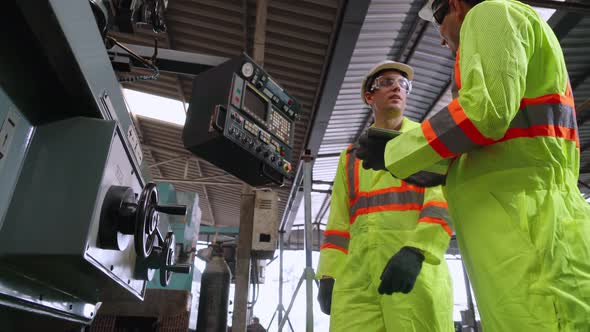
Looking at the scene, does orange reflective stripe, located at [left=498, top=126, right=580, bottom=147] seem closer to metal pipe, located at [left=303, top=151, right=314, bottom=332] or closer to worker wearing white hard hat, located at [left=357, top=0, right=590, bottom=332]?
worker wearing white hard hat, located at [left=357, top=0, right=590, bottom=332]

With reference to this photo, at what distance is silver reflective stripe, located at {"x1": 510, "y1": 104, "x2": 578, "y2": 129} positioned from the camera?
2.79 feet

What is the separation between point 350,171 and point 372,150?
2.72ft

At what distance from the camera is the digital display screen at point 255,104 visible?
1819 millimetres

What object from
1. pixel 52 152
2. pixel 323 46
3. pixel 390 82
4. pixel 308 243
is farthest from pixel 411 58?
pixel 52 152

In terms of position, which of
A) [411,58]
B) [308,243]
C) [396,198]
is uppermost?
[411,58]

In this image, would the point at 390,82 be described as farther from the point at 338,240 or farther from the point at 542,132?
the point at 542,132

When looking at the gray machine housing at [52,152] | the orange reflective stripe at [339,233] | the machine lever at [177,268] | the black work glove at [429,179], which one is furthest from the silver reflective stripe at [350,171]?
the gray machine housing at [52,152]

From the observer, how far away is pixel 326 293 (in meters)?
1.78

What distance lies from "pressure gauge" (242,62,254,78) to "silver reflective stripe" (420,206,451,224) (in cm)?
95

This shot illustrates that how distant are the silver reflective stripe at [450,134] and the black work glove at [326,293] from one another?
1.08 meters

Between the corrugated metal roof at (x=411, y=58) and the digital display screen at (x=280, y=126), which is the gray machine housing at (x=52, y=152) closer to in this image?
the digital display screen at (x=280, y=126)

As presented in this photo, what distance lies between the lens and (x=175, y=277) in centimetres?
362

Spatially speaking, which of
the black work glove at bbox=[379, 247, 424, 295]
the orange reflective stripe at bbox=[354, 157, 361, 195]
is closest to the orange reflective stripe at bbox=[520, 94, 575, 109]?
the black work glove at bbox=[379, 247, 424, 295]

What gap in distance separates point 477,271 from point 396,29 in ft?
11.2
